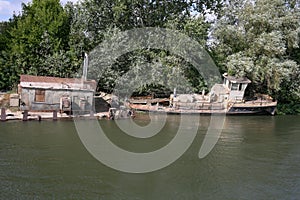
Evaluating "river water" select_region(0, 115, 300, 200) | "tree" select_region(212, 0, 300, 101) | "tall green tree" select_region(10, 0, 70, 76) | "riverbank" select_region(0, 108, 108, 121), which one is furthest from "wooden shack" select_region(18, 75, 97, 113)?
"tree" select_region(212, 0, 300, 101)

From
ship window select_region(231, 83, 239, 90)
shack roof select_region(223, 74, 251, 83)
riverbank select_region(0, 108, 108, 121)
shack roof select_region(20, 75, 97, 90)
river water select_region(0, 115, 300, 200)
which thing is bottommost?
river water select_region(0, 115, 300, 200)

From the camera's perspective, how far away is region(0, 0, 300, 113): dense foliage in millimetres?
30438

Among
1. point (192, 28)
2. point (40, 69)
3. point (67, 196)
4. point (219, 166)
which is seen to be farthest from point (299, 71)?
point (67, 196)

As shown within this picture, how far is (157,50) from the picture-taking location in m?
32.1

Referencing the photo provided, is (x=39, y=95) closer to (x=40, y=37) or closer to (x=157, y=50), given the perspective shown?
(x=40, y=37)

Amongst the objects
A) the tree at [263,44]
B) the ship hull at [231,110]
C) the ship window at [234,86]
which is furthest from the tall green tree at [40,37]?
the ship window at [234,86]

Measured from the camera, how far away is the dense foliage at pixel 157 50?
99.9 feet

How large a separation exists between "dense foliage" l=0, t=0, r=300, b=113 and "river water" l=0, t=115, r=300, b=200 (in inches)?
423

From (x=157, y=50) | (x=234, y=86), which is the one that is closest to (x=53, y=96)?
(x=157, y=50)

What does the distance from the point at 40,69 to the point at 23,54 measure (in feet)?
6.53

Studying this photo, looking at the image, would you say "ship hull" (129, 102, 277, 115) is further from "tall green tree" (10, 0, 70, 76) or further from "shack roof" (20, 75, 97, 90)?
"tall green tree" (10, 0, 70, 76)

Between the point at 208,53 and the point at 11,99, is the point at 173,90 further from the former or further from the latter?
the point at 11,99

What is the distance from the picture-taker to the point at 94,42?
32.9 meters

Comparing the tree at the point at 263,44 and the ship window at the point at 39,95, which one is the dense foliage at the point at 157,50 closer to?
the tree at the point at 263,44
